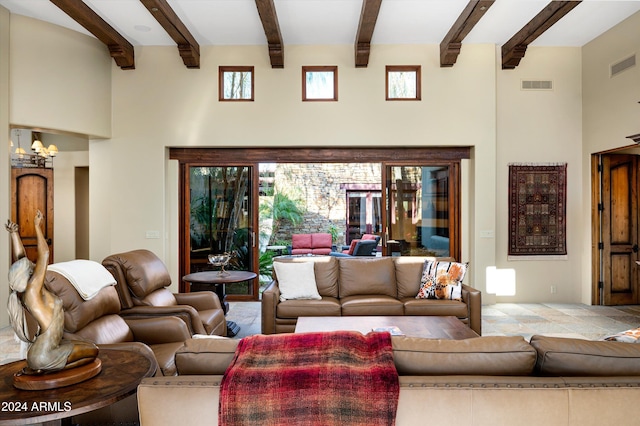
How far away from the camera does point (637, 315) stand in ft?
19.1

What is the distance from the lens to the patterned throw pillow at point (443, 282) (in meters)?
4.61

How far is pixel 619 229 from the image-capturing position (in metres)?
6.46

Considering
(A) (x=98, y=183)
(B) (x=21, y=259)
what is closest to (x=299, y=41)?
(A) (x=98, y=183)

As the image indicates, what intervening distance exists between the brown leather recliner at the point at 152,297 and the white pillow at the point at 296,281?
764 millimetres

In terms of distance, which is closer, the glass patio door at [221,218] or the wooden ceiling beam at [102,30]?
the wooden ceiling beam at [102,30]

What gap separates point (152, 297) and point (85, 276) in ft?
3.00

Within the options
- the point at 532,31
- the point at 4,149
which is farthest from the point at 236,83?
the point at 532,31

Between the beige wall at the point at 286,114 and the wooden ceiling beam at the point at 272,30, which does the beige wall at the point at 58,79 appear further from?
the wooden ceiling beam at the point at 272,30

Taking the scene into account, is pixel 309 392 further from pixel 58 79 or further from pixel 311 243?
pixel 311 243

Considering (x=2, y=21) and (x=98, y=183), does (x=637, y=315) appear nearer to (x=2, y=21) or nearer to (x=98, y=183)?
(x=98, y=183)

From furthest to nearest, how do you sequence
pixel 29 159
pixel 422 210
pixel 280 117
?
pixel 29 159, pixel 422 210, pixel 280 117

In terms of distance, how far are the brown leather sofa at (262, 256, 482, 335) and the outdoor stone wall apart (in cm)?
635

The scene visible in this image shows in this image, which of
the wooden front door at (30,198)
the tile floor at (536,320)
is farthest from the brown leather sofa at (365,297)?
the wooden front door at (30,198)

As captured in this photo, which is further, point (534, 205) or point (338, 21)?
point (534, 205)
